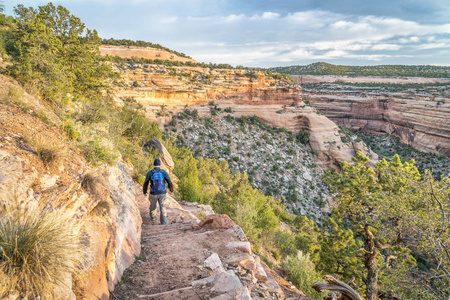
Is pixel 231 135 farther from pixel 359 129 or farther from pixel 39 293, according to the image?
pixel 359 129

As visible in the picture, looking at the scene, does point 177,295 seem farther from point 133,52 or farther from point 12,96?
point 133,52

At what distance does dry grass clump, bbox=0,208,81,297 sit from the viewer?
1.75m

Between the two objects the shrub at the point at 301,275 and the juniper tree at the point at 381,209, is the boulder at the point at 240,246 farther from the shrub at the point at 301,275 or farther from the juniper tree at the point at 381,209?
the juniper tree at the point at 381,209

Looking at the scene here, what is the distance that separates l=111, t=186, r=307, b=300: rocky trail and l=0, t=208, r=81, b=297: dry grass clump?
113cm

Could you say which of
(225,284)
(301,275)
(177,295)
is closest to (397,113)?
(301,275)

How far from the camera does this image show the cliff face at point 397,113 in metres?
33.4

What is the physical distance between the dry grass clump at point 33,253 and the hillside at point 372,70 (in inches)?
2554

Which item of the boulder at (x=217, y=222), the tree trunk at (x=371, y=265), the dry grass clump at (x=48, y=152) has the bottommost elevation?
the tree trunk at (x=371, y=265)

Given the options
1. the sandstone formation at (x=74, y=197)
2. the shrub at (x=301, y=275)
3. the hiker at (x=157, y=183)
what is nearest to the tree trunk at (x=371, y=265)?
the shrub at (x=301, y=275)

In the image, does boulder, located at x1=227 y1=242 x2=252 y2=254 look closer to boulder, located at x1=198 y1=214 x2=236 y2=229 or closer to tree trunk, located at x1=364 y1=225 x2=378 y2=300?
boulder, located at x1=198 y1=214 x2=236 y2=229

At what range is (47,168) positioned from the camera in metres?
2.95

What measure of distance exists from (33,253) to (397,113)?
4848cm

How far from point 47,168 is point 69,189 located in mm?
407

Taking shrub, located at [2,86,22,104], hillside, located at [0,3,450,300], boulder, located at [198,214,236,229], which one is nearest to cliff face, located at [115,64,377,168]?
hillside, located at [0,3,450,300]
